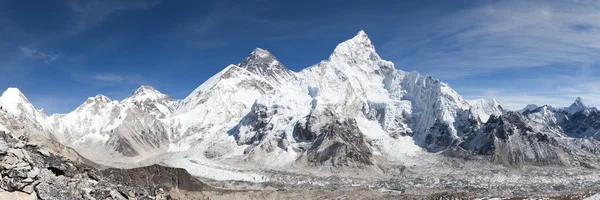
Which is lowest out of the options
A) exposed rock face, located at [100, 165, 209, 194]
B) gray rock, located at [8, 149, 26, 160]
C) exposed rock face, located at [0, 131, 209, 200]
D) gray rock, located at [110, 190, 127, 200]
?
gray rock, located at [110, 190, 127, 200]

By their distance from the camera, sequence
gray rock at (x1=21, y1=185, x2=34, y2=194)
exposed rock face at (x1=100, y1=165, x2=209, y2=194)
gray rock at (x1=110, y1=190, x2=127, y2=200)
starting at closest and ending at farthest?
gray rock at (x1=21, y1=185, x2=34, y2=194) < gray rock at (x1=110, y1=190, x2=127, y2=200) < exposed rock face at (x1=100, y1=165, x2=209, y2=194)

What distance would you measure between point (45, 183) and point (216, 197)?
391 ft

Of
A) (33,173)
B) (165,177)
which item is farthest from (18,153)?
(165,177)

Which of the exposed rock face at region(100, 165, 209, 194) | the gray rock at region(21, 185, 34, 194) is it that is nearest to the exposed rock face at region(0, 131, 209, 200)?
the gray rock at region(21, 185, 34, 194)

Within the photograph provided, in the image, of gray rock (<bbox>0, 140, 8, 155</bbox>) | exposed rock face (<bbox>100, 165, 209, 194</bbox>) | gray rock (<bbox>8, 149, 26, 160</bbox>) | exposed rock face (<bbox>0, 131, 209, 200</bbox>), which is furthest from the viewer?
exposed rock face (<bbox>100, 165, 209, 194</bbox>)

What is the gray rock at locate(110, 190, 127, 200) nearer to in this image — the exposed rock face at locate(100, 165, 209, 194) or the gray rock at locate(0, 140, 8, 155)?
the gray rock at locate(0, 140, 8, 155)

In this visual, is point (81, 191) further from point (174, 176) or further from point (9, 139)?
point (174, 176)

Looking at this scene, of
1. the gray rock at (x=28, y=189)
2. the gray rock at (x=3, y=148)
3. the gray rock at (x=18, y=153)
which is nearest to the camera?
the gray rock at (x=28, y=189)

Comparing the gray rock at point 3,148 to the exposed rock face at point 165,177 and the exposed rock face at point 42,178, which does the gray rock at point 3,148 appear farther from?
the exposed rock face at point 165,177

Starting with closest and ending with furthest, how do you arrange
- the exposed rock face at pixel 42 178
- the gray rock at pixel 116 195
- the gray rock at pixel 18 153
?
the exposed rock face at pixel 42 178, the gray rock at pixel 18 153, the gray rock at pixel 116 195

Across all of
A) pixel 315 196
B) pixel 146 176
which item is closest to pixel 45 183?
pixel 146 176

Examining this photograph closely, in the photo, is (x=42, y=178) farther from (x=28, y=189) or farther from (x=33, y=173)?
(x=28, y=189)

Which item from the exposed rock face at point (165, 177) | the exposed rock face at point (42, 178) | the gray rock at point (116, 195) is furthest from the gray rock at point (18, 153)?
the exposed rock face at point (165, 177)

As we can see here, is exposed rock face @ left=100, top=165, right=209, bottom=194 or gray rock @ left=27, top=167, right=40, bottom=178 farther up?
exposed rock face @ left=100, top=165, right=209, bottom=194
